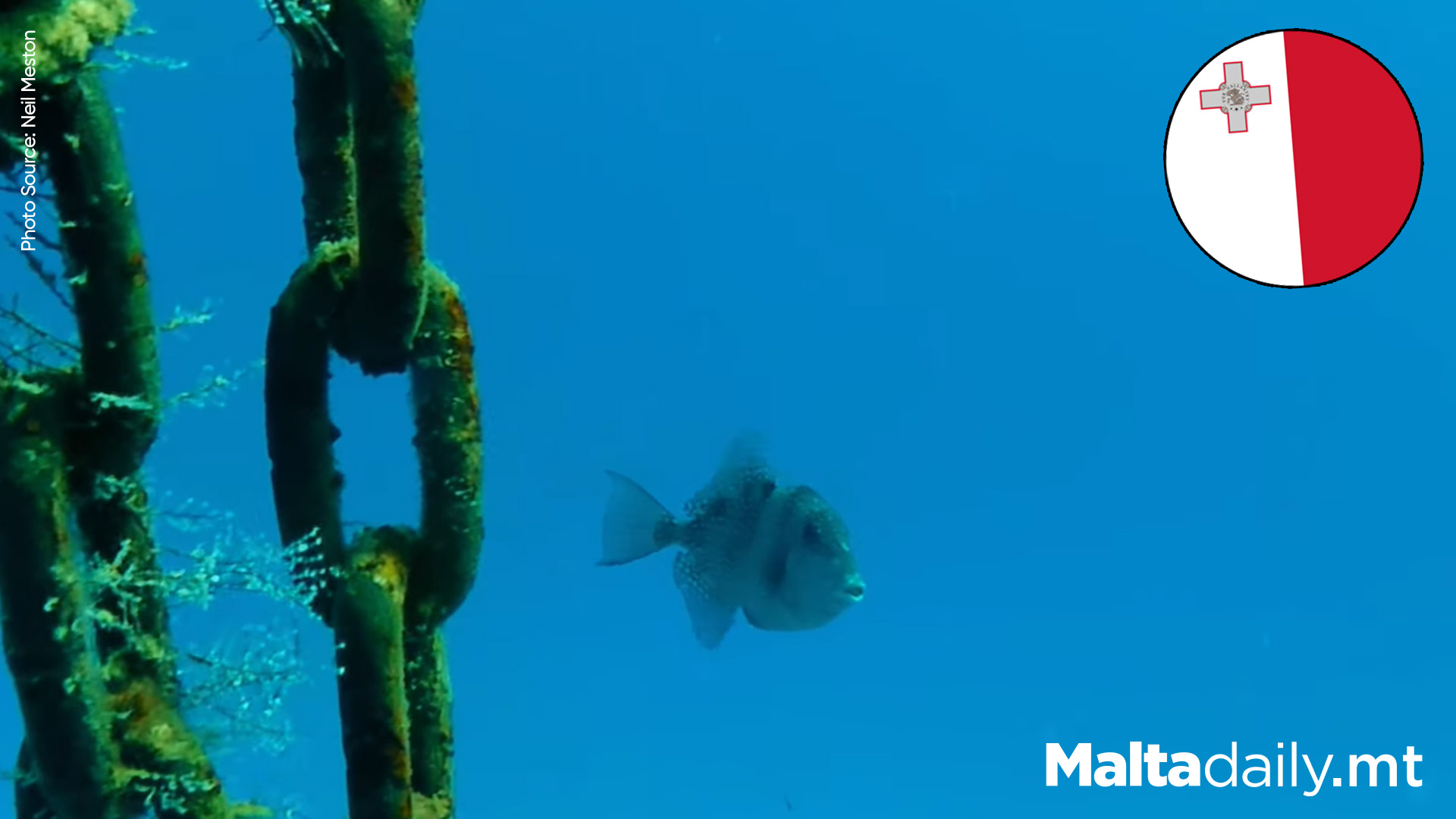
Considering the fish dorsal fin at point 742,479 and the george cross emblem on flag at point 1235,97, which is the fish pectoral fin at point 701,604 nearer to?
the fish dorsal fin at point 742,479

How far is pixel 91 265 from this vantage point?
1473 mm

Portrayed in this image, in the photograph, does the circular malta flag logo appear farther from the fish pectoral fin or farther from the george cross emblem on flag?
the fish pectoral fin

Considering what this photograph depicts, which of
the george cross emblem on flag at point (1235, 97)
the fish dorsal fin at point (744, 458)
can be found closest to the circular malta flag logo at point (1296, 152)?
the george cross emblem on flag at point (1235, 97)

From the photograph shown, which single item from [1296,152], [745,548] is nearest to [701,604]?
[745,548]

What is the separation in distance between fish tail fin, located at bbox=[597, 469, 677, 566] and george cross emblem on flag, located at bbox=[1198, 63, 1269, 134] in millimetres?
4665

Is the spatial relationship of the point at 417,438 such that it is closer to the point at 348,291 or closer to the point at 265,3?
the point at 348,291

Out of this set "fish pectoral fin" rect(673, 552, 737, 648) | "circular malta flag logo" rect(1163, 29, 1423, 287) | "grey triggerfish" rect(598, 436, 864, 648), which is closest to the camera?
"fish pectoral fin" rect(673, 552, 737, 648)

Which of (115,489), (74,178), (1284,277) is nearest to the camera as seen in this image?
(74,178)

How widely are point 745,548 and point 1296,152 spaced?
453cm

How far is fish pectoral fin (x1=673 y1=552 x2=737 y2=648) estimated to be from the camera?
365cm

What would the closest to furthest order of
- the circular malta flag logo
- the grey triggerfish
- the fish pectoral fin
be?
the fish pectoral fin → the grey triggerfish → the circular malta flag logo

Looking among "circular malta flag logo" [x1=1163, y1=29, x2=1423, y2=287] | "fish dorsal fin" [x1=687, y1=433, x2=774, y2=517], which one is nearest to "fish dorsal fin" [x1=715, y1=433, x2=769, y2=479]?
"fish dorsal fin" [x1=687, y1=433, x2=774, y2=517]

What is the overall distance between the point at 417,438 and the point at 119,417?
39 cm

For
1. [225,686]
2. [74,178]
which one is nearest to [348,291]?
[74,178]
